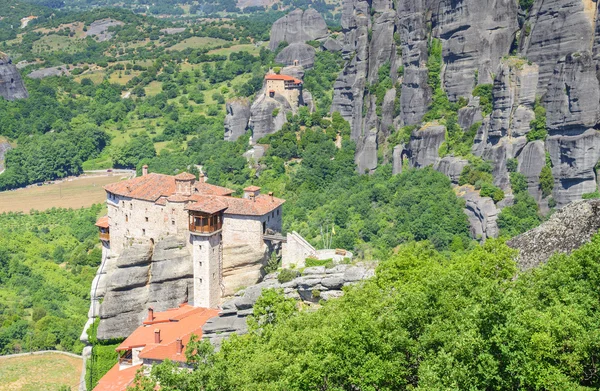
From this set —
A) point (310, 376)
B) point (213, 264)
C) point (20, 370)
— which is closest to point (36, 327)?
point (20, 370)

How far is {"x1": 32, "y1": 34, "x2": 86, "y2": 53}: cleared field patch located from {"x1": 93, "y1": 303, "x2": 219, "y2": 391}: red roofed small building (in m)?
141

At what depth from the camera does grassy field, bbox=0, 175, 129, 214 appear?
11019 cm

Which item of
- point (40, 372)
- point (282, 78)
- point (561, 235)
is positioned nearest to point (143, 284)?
point (40, 372)

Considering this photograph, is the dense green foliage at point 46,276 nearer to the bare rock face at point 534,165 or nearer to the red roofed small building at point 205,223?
the red roofed small building at point 205,223

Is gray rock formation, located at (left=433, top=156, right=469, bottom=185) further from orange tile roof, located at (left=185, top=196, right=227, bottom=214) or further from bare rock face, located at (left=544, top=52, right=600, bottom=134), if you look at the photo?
orange tile roof, located at (left=185, top=196, right=227, bottom=214)

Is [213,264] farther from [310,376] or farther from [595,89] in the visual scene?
[595,89]

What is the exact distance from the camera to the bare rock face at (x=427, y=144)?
8762cm

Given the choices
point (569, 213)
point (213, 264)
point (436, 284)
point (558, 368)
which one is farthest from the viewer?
point (213, 264)

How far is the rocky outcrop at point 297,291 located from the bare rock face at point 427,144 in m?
38.9

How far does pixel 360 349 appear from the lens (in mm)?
30062

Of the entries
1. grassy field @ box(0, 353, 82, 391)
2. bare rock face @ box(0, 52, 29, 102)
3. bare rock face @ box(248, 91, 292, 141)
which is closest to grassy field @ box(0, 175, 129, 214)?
bare rock face @ box(248, 91, 292, 141)

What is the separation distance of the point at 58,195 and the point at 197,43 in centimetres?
6531

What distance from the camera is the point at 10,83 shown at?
14300 cm

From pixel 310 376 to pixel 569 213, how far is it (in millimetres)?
17437
